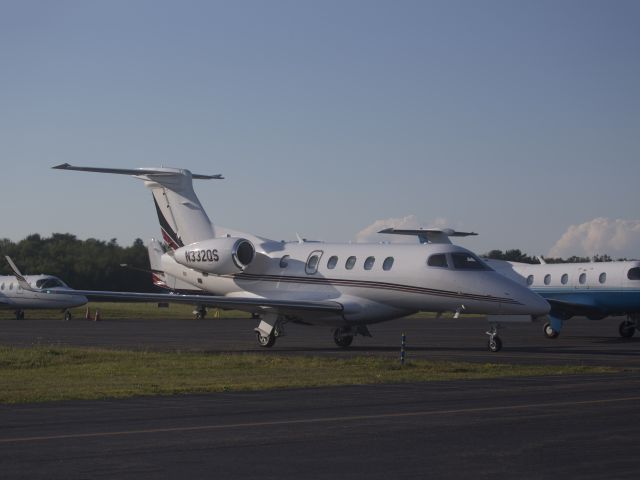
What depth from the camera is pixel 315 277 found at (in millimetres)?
31406

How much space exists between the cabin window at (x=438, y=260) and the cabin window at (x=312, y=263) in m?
3.85

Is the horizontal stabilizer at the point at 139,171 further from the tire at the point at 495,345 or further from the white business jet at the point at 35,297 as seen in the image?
the white business jet at the point at 35,297

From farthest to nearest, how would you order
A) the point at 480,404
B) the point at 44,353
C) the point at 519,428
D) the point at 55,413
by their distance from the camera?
the point at 44,353, the point at 480,404, the point at 55,413, the point at 519,428

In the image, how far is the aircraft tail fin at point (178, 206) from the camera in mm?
34875

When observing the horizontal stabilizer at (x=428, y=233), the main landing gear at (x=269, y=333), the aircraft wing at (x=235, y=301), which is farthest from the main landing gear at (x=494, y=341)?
the horizontal stabilizer at (x=428, y=233)

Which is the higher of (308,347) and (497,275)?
(497,275)

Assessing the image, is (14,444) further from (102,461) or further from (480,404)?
(480,404)

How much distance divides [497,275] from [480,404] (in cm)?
1417

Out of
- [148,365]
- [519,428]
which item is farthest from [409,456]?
[148,365]

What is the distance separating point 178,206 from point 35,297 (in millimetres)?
27722

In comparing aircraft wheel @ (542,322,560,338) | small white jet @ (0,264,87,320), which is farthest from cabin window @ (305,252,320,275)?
small white jet @ (0,264,87,320)

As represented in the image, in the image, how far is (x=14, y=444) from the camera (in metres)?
10.9

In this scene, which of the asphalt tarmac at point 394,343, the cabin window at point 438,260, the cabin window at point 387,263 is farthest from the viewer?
the cabin window at point 387,263

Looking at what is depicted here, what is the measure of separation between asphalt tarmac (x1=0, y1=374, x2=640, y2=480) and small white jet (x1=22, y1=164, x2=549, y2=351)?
11.6 metres
